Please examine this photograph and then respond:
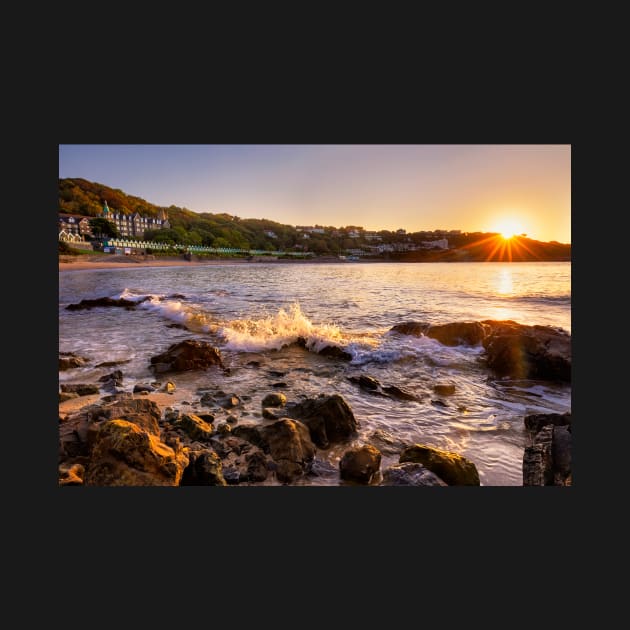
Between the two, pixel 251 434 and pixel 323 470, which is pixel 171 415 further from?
pixel 323 470

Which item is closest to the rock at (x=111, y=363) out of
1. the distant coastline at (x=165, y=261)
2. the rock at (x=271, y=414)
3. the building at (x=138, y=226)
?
the distant coastline at (x=165, y=261)

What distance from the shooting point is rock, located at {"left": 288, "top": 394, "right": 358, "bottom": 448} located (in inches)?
141

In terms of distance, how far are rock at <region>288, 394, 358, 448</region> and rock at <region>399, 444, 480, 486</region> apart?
720 mm

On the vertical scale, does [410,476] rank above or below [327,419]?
below

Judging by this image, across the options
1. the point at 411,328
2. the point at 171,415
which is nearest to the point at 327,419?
the point at 171,415

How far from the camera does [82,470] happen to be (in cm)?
298

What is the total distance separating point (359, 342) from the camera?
6.82 m

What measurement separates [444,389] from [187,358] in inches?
156

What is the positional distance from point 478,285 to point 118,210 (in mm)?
10385


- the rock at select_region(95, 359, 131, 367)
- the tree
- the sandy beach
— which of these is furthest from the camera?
the sandy beach

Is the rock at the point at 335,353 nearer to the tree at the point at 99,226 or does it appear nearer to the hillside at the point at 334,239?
the hillside at the point at 334,239

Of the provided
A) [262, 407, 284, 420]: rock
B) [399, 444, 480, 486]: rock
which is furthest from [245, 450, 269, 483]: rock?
[399, 444, 480, 486]: rock

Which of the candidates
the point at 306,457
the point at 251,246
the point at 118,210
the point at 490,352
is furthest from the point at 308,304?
the point at 306,457

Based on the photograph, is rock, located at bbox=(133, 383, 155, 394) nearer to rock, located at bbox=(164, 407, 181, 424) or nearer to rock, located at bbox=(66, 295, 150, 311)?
rock, located at bbox=(164, 407, 181, 424)
